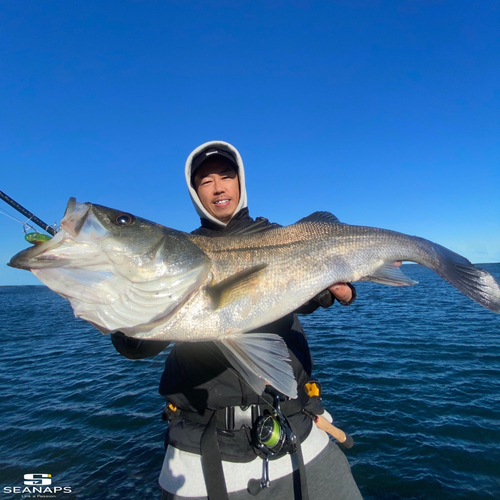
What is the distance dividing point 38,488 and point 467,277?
7.53 meters

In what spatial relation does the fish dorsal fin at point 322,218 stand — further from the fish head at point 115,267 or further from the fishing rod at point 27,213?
the fishing rod at point 27,213

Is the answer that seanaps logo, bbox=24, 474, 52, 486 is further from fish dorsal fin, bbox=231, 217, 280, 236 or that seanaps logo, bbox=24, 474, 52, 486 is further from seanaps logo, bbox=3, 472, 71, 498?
fish dorsal fin, bbox=231, 217, 280, 236

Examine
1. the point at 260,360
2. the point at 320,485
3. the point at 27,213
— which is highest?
the point at 27,213

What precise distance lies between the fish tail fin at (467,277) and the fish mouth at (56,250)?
10.7 ft

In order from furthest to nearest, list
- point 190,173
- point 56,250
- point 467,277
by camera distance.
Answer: point 190,173 < point 467,277 < point 56,250

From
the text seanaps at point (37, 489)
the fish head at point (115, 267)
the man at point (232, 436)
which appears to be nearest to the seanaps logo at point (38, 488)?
the text seanaps at point (37, 489)

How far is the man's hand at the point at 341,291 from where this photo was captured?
9.61 feet

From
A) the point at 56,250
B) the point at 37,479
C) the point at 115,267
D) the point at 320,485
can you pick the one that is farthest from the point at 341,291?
the point at 37,479

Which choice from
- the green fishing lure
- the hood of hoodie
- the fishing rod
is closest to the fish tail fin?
the hood of hoodie

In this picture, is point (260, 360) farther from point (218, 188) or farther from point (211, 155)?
point (211, 155)

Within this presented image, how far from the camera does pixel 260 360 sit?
2.34 m

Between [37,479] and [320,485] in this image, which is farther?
[37,479]

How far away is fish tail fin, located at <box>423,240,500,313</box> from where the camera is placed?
3.03m

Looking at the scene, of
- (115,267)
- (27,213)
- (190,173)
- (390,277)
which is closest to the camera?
(115,267)
